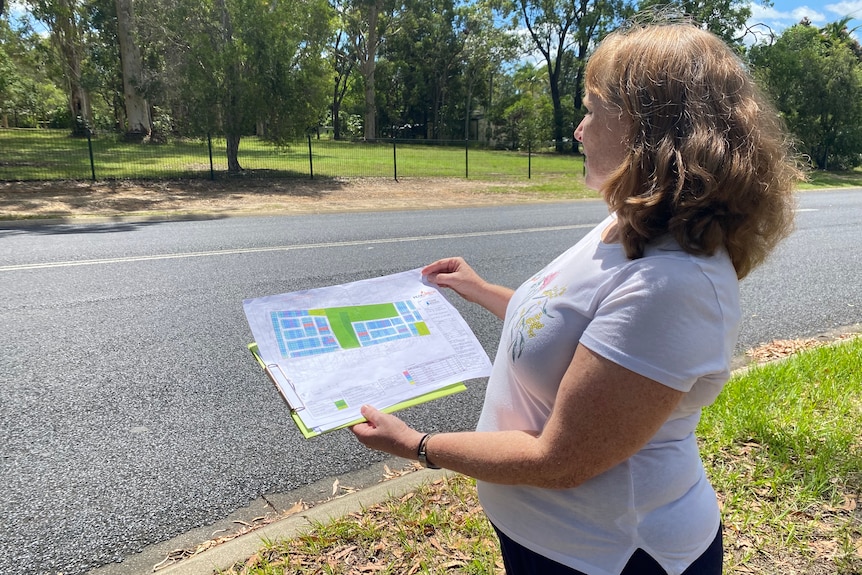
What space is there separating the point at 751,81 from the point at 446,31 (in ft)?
179

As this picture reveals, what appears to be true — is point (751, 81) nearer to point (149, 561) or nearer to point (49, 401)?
point (149, 561)

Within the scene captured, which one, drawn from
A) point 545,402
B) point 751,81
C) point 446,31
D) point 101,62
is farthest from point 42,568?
point 446,31

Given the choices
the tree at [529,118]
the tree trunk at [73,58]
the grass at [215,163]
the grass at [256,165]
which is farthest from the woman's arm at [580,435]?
the tree trunk at [73,58]

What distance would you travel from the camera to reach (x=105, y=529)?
8.45 feet

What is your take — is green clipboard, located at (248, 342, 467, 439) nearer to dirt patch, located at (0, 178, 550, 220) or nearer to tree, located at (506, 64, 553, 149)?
dirt patch, located at (0, 178, 550, 220)

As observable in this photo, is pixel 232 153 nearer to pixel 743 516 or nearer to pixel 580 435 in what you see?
pixel 743 516

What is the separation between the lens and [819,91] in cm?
2861

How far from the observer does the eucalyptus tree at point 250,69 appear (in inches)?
687

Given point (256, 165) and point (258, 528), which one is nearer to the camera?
point (258, 528)

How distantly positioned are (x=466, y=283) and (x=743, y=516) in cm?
164

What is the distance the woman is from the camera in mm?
992

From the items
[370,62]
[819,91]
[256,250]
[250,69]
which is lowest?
[256,250]

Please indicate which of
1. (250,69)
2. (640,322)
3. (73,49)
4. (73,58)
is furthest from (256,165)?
(73,49)

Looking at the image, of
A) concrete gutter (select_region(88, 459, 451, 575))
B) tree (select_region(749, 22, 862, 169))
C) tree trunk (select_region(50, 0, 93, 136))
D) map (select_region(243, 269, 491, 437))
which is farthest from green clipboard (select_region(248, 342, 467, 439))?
tree trunk (select_region(50, 0, 93, 136))
